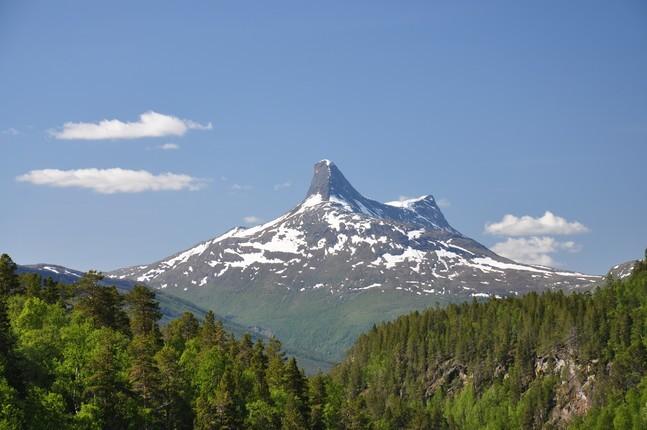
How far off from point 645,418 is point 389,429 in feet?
170

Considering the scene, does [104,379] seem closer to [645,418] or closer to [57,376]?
[57,376]

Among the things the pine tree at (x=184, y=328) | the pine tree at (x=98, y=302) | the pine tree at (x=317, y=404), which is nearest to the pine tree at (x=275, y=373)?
the pine tree at (x=317, y=404)

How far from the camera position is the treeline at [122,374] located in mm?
86188

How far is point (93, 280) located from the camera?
122188mm

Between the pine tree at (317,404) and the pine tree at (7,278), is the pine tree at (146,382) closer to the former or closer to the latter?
the pine tree at (317,404)

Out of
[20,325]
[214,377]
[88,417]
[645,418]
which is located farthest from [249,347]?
[645,418]

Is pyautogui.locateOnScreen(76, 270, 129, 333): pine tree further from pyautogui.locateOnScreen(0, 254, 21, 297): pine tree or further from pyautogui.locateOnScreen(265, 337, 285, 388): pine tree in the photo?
pyautogui.locateOnScreen(265, 337, 285, 388): pine tree

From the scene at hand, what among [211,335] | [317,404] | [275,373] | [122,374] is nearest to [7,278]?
[211,335]

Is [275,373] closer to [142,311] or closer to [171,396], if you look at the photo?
[142,311]

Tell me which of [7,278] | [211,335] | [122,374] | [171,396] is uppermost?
[7,278]

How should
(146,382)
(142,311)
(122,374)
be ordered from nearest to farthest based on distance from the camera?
1. (122,374)
2. (146,382)
3. (142,311)

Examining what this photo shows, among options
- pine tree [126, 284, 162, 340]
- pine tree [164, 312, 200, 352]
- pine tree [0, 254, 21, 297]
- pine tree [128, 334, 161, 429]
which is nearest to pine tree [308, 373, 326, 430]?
pine tree [164, 312, 200, 352]

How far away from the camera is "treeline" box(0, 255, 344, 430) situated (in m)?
86.2

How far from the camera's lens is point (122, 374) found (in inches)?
3844
